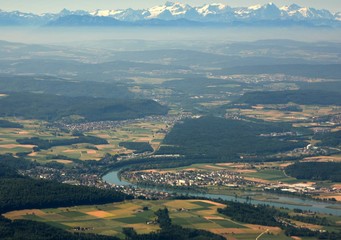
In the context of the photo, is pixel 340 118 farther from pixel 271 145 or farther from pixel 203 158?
pixel 203 158

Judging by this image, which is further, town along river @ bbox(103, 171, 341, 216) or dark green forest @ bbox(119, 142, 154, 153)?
dark green forest @ bbox(119, 142, 154, 153)

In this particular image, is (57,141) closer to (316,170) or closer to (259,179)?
(259,179)

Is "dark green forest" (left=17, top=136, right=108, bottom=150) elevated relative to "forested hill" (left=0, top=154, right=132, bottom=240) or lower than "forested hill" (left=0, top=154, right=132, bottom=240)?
lower

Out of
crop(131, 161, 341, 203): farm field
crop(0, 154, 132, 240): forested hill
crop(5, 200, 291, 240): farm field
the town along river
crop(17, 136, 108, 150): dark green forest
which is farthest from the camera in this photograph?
crop(17, 136, 108, 150): dark green forest

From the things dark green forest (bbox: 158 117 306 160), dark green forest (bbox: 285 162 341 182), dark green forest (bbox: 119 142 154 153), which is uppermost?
dark green forest (bbox: 285 162 341 182)

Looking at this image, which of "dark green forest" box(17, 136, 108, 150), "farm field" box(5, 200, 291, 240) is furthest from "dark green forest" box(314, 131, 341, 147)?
"farm field" box(5, 200, 291, 240)

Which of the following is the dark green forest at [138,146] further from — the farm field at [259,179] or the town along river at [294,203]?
the town along river at [294,203]

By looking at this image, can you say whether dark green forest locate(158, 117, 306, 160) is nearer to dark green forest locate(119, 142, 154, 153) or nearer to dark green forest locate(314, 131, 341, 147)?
dark green forest locate(119, 142, 154, 153)

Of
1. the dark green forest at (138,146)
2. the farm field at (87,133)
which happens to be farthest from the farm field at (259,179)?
the farm field at (87,133)
